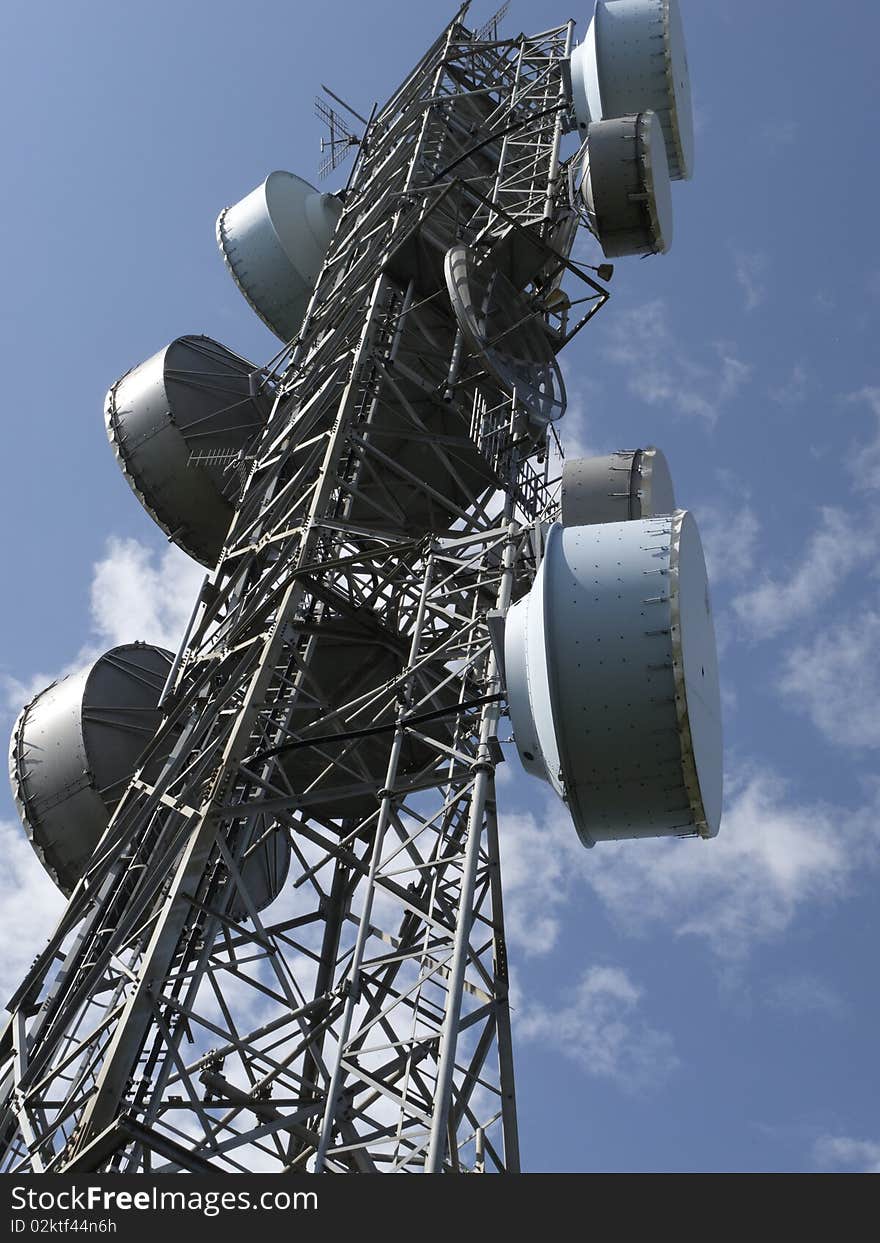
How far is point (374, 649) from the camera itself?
16094 millimetres

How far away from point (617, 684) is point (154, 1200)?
5.04 meters

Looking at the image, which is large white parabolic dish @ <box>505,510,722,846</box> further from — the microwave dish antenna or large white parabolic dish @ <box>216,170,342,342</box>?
large white parabolic dish @ <box>216,170,342,342</box>

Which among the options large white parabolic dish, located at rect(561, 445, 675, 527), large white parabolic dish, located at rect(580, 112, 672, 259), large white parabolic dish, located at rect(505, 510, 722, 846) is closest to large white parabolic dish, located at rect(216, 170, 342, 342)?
large white parabolic dish, located at rect(580, 112, 672, 259)

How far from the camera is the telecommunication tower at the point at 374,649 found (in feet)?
34.9

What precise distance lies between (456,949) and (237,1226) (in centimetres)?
294

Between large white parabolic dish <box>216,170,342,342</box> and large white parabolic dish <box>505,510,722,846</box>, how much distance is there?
1492 centimetres

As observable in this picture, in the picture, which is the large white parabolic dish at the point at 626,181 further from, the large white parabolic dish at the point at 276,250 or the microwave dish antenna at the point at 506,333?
the large white parabolic dish at the point at 276,250

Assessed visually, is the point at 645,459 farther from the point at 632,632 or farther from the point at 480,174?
the point at 480,174

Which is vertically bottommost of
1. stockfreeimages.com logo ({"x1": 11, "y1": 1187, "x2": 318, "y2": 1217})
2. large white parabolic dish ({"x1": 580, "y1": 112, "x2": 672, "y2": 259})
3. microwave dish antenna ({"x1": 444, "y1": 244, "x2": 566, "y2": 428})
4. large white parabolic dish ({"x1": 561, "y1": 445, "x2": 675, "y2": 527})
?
stockfreeimages.com logo ({"x1": 11, "y1": 1187, "x2": 318, "y2": 1217})

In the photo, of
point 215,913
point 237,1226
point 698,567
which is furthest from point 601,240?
point 237,1226

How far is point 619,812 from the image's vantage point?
35.0 feet

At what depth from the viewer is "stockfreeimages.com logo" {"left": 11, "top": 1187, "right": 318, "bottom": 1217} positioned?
8.78m

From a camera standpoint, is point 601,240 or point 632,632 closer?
point 632,632

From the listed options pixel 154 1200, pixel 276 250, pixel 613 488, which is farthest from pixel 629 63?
pixel 154 1200
